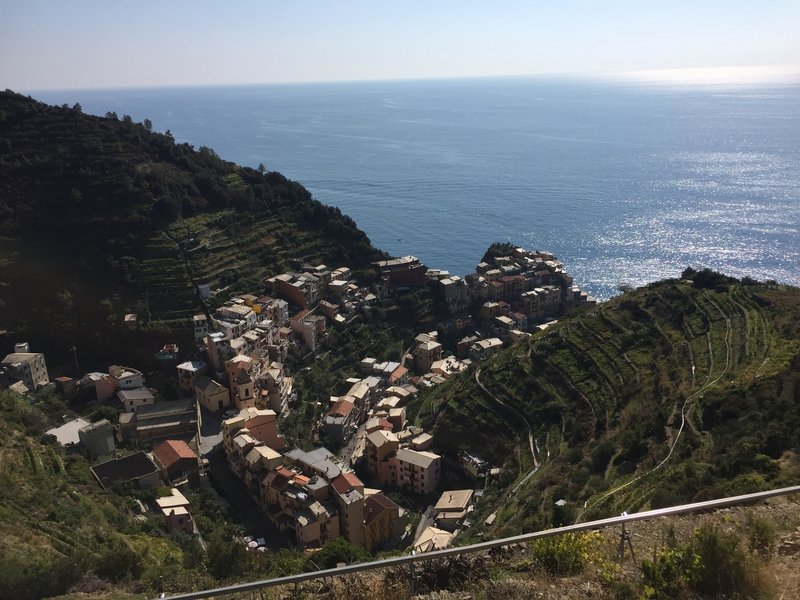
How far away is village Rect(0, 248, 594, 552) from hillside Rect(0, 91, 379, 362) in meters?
1.80

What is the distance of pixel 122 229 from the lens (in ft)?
109

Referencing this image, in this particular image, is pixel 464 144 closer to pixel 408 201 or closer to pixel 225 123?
pixel 408 201

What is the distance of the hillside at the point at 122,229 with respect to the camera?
2922 centimetres

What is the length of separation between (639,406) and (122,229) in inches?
1092

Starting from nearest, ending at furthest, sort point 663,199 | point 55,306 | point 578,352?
point 578,352 → point 55,306 → point 663,199

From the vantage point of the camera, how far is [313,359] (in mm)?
31422

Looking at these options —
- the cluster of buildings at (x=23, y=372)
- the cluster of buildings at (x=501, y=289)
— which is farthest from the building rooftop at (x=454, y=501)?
the cluster of buildings at (x=23, y=372)

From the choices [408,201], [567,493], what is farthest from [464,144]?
[567,493]

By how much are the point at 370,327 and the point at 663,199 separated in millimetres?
44653

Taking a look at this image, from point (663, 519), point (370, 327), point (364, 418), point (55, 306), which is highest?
point (663, 519)

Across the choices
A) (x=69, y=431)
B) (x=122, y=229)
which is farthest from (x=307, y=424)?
(x=122, y=229)

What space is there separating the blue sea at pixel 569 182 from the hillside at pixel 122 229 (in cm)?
1372

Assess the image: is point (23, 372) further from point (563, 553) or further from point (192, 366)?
point (563, 553)

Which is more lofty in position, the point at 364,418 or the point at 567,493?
the point at 567,493
